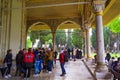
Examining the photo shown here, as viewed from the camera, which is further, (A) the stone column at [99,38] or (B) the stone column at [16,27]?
(B) the stone column at [16,27]

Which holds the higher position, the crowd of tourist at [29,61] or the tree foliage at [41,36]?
the tree foliage at [41,36]

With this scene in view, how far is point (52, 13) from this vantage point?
68.7 ft

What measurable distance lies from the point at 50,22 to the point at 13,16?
9.28 meters

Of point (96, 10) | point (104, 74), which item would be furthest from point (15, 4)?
point (104, 74)

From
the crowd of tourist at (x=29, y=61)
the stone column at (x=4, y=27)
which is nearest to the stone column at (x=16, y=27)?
the stone column at (x=4, y=27)

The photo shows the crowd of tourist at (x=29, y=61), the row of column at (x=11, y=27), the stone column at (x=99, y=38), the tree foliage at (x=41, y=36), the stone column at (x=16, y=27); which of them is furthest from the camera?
the tree foliage at (x=41, y=36)

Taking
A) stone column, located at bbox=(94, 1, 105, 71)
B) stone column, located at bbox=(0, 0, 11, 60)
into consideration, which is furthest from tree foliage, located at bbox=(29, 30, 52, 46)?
stone column, located at bbox=(94, 1, 105, 71)

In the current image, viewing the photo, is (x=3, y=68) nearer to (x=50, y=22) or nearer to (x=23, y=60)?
(x=23, y=60)

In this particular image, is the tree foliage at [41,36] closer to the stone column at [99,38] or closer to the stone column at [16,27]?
the stone column at [16,27]

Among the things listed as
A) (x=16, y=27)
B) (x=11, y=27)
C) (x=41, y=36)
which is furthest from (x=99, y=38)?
(x=41, y=36)

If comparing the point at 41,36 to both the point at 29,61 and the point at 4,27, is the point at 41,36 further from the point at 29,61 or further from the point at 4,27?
the point at 29,61

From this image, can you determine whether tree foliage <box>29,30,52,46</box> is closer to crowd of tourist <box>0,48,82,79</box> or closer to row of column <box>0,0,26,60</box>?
row of column <box>0,0,26,60</box>

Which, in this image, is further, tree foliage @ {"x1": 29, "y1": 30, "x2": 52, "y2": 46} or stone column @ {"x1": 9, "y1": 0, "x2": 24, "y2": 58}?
tree foliage @ {"x1": 29, "y1": 30, "x2": 52, "y2": 46}

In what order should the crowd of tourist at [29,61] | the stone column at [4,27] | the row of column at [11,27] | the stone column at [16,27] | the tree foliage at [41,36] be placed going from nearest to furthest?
the crowd of tourist at [29,61] < the stone column at [4,27] < the row of column at [11,27] < the stone column at [16,27] < the tree foliage at [41,36]
